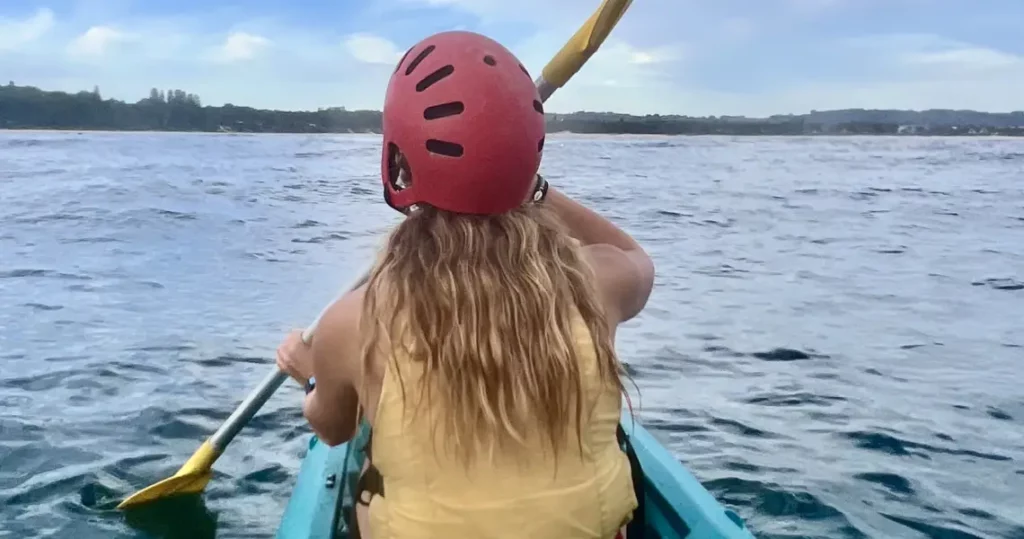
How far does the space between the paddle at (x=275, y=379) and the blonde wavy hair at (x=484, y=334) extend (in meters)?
0.31

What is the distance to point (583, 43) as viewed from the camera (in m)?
3.79

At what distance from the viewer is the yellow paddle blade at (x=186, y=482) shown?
5410 mm

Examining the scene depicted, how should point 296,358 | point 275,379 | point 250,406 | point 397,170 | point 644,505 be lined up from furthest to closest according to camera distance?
1. point 250,406
2. point 275,379
3. point 644,505
4. point 296,358
5. point 397,170


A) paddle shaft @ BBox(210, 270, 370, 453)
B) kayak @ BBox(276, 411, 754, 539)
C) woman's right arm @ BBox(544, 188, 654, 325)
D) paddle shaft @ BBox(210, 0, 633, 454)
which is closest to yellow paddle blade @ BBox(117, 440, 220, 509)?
paddle shaft @ BBox(210, 270, 370, 453)

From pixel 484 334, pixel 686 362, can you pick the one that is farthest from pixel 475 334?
pixel 686 362

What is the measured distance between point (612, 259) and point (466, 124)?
0.64 metres

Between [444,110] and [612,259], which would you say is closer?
[444,110]

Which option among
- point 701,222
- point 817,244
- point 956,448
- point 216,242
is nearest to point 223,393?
point 956,448

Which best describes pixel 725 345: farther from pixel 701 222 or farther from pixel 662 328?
pixel 701 222

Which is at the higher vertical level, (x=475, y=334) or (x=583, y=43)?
(x=583, y=43)

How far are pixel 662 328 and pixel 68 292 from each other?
23.3ft

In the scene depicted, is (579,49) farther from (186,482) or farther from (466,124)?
(186,482)

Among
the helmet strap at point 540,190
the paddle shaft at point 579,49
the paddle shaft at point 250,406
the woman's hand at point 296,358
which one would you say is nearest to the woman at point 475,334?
the helmet strap at point 540,190

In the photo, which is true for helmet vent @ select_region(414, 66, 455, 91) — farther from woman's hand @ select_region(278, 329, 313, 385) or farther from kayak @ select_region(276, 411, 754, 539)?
kayak @ select_region(276, 411, 754, 539)
